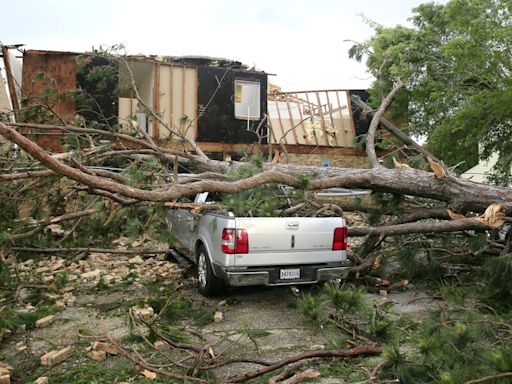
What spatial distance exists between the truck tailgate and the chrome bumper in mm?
97

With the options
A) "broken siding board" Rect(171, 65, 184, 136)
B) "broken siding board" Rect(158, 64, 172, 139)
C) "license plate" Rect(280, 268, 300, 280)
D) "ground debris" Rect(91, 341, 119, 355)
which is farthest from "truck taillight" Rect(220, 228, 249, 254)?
"broken siding board" Rect(171, 65, 184, 136)

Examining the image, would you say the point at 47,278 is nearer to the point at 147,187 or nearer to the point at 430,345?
the point at 147,187

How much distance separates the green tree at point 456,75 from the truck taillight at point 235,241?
14.2ft

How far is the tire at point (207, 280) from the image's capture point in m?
6.04

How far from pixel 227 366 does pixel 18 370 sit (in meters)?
1.81

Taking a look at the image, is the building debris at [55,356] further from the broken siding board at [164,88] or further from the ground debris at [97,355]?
the broken siding board at [164,88]

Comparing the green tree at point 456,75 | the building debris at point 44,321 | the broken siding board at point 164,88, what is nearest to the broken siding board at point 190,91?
the broken siding board at point 164,88

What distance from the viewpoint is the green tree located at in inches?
409

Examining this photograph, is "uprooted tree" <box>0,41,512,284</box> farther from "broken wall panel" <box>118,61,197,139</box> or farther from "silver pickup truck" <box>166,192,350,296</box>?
"broken wall panel" <box>118,61,197,139</box>

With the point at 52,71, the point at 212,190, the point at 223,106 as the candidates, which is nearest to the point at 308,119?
the point at 223,106

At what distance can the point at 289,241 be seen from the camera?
574 cm

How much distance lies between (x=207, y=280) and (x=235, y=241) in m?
0.90

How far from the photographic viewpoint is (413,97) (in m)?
13.9

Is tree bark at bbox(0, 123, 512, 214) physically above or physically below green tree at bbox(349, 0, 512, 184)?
below
